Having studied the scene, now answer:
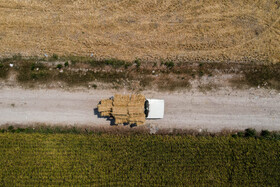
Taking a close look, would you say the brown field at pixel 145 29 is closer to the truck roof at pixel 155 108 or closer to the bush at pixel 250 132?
the truck roof at pixel 155 108

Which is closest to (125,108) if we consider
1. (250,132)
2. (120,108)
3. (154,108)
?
(120,108)

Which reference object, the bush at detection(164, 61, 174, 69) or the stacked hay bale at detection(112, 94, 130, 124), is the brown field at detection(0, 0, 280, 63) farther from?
the stacked hay bale at detection(112, 94, 130, 124)

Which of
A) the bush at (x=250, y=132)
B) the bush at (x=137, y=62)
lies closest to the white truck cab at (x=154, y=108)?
the bush at (x=137, y=62)

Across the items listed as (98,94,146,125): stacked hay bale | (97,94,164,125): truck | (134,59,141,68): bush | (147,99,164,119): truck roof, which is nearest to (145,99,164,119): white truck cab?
(147,99,164,119): truck roof

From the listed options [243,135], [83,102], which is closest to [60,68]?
[83,102]

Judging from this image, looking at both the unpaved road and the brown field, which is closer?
the unpaved road

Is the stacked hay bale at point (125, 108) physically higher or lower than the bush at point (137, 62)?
lower
